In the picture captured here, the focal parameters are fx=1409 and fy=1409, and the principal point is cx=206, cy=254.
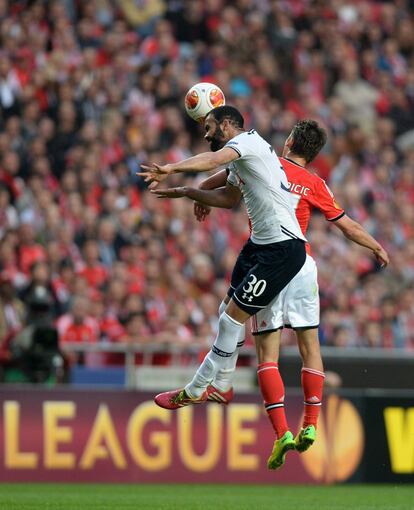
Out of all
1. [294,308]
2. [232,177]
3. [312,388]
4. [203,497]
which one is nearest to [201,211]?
[232,177]

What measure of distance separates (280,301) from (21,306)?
18.5 feet

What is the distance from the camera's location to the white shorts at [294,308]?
36.2 ft

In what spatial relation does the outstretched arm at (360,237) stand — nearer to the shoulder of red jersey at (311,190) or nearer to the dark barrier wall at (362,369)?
the shoulder of red jersey at (311,190)

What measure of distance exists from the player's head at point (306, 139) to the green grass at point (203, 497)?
3027mm

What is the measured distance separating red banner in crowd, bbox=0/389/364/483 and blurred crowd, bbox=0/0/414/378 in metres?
0.89

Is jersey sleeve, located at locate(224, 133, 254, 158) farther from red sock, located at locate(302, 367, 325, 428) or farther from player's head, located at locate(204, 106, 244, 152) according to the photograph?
red sock, located at locate(302, 367, 325, 428)

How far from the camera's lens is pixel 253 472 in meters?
16.1

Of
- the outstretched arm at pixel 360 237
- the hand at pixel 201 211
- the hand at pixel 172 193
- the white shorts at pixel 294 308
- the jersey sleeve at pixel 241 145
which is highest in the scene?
the jersey sleeve at pixel 241 145

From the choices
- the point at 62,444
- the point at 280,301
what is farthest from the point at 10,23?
the point at 280,301

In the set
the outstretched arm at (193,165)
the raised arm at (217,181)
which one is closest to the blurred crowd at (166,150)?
the raised arm at (217,181)

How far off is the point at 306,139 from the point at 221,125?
0.73m

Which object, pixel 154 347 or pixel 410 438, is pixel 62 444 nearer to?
pixel 154 347

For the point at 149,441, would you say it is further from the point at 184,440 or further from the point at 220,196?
the point at 220,196

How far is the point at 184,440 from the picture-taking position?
52.1 ft
